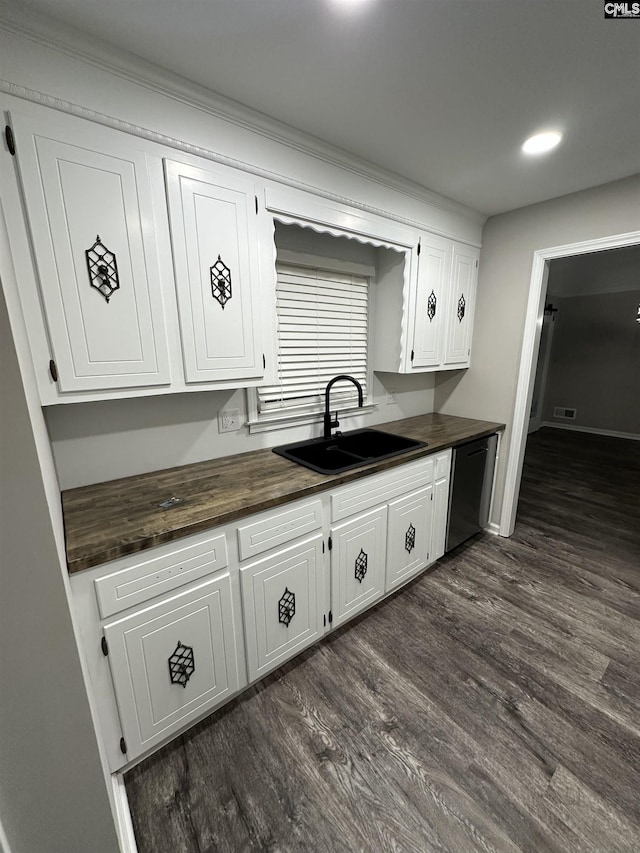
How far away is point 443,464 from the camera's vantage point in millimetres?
2209

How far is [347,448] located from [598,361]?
5.90 meters

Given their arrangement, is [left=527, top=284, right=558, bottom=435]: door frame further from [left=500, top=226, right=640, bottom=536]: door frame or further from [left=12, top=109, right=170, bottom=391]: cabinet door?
[left=12, top=109, right=170, bottom=391]: cabinet door

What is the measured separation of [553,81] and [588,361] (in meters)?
6.03

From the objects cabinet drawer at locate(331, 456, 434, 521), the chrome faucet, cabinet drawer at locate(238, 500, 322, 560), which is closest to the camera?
cabinet drawer at locate(238, 500, 322, 560)

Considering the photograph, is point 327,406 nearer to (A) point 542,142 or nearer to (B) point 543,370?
(A) point 542,142

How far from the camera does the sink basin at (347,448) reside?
1.97 metres

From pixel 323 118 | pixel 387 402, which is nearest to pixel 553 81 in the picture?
pixel 323 118

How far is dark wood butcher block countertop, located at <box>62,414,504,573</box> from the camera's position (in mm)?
1072

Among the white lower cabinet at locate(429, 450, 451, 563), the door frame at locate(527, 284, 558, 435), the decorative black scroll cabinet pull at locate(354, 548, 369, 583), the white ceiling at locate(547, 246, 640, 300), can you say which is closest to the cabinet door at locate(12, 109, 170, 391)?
the decorative black scroll cabinet pull at locate(354, 548, 369, 583)

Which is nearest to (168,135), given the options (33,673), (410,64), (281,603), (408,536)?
(410,64)

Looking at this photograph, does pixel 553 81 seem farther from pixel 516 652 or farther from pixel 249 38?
pixel 516 652

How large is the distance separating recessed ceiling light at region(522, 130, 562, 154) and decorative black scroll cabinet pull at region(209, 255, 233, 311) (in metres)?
1.57

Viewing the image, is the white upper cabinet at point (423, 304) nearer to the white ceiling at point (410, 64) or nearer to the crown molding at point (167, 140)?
the crown molding at point (167, 140)

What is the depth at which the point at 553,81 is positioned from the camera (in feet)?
4.02
